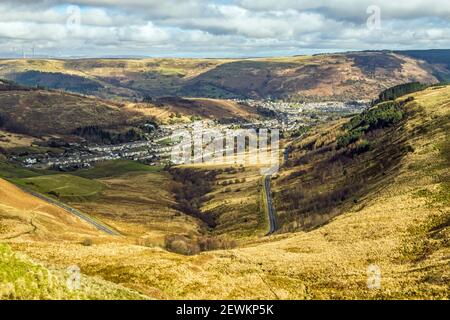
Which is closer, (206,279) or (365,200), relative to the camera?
(206,279)

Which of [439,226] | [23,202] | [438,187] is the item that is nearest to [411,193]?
[438,187]

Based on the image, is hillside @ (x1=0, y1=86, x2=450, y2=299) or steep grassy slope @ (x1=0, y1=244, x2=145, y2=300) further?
hillside @ (x1=0, y1=86, x2=450, y2=299)

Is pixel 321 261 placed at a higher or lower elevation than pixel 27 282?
lower

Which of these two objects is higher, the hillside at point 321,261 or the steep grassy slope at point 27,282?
the steep grassy slope at point 27,282

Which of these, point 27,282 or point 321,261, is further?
point 321,261

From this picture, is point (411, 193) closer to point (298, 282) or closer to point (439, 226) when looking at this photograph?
point (439, 226)

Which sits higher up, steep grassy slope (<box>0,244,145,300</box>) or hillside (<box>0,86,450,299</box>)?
steep grassy slope (<box>0,244,145,300</box>)

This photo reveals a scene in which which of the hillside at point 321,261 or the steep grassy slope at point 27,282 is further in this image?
the hillside at point 321,261
